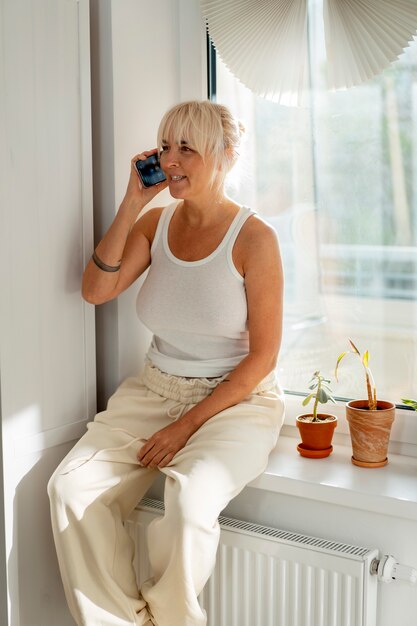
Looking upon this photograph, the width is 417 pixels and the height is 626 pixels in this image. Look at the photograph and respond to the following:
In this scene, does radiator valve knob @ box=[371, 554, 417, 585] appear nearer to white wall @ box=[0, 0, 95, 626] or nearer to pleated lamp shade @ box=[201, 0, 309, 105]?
white wall @ box=[0, 0, 95, 626]

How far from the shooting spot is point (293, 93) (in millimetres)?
2146

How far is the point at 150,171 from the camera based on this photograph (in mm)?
2041

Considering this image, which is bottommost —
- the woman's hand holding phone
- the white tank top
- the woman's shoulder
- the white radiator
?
the white radiator

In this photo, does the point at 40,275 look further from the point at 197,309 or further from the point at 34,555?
the point at 34,555

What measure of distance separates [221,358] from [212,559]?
51cm

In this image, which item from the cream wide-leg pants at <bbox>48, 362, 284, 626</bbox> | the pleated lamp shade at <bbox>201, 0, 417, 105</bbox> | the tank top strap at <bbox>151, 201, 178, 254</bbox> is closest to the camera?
the cream wide-leg pants at <bbox>48, 362, 284, 626</bbox>

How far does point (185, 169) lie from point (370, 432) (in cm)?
79

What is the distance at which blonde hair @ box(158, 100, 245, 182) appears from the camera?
1938mm

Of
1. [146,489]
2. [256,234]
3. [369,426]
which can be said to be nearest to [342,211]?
[256,234]

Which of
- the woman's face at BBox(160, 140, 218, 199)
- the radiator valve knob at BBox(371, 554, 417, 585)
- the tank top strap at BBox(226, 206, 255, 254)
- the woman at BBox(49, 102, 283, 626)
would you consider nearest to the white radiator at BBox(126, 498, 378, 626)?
the radiator valve knob at BBox(371, 554, 417, 585)

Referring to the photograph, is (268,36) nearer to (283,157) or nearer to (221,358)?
(283,157)

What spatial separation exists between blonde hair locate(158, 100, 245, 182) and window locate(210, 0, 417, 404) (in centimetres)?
17

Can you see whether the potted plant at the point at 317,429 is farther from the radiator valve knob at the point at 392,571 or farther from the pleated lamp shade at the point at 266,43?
the pleated lamp shade at the point at 266,43

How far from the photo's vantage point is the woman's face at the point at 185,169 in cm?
196
